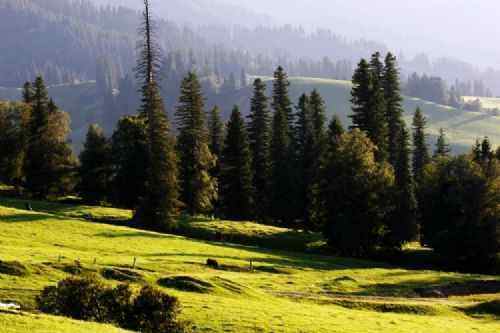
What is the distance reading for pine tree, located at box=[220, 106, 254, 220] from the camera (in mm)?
94375

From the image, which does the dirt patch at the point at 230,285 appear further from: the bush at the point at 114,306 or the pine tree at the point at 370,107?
the pine tree at the point at 370,107

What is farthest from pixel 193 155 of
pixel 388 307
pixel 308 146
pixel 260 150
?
pixel 388 307

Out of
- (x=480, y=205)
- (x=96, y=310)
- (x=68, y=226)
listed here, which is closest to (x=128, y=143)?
(x=68, y=226)

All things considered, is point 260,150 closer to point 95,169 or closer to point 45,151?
point 95,169

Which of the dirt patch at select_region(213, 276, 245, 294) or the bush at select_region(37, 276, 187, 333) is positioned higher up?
the bush at select_region(37, 276, 187, 333)

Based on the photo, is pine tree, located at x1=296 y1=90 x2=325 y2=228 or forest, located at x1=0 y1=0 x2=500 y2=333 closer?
forest, located at x1=0 y1=0 x2=500 y2=333

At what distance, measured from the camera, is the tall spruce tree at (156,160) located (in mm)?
75812

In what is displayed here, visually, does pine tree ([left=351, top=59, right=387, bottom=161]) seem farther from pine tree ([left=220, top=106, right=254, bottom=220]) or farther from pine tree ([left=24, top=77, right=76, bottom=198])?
pine tree ([left=24, top=77, right=76, bottom=198])

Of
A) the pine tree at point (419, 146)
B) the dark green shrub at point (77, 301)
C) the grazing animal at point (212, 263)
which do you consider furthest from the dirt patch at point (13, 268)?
the pine tree at point (419, 146)

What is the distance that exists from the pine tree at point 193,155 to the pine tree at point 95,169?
1614cm

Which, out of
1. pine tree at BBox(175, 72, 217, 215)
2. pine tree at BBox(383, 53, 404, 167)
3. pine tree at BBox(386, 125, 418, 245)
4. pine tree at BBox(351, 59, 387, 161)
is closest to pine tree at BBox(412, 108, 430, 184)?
pine tree at BBox(383, 53, 404, 167)

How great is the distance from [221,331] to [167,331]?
9.53 feet

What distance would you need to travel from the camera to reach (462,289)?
57500 millimetres

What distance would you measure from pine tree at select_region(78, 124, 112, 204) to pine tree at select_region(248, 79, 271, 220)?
23561 mm
